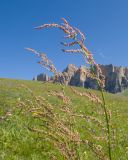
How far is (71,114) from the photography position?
4070 mm

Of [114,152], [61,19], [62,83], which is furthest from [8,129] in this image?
[61,19]

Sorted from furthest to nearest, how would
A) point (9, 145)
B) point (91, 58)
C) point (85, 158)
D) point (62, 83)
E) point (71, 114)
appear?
point (9, 145)
point (85, 158)
point (62, 83)
point (71, 114)
point (91, 58)

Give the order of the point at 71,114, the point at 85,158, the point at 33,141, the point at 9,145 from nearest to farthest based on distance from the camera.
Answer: the point at 71,114, the point at 85,158, the point at 9,145, the point at 33,141

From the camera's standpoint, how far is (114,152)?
42.2ft

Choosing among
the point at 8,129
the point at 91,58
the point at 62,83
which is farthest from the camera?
the point at 8,129

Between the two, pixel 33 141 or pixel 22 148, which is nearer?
pixel 22 148

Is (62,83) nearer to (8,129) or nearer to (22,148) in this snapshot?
(22,148)

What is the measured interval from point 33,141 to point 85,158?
2.48 m

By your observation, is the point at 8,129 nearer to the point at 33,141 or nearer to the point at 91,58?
the point at 33,141

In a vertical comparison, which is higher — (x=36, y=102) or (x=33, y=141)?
(x=36, y=102)

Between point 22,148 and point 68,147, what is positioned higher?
point 68,147

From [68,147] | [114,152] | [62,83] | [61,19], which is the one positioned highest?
[61,19]

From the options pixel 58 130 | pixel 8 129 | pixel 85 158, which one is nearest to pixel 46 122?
pixel 58 130

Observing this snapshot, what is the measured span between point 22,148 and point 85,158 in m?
2.12
